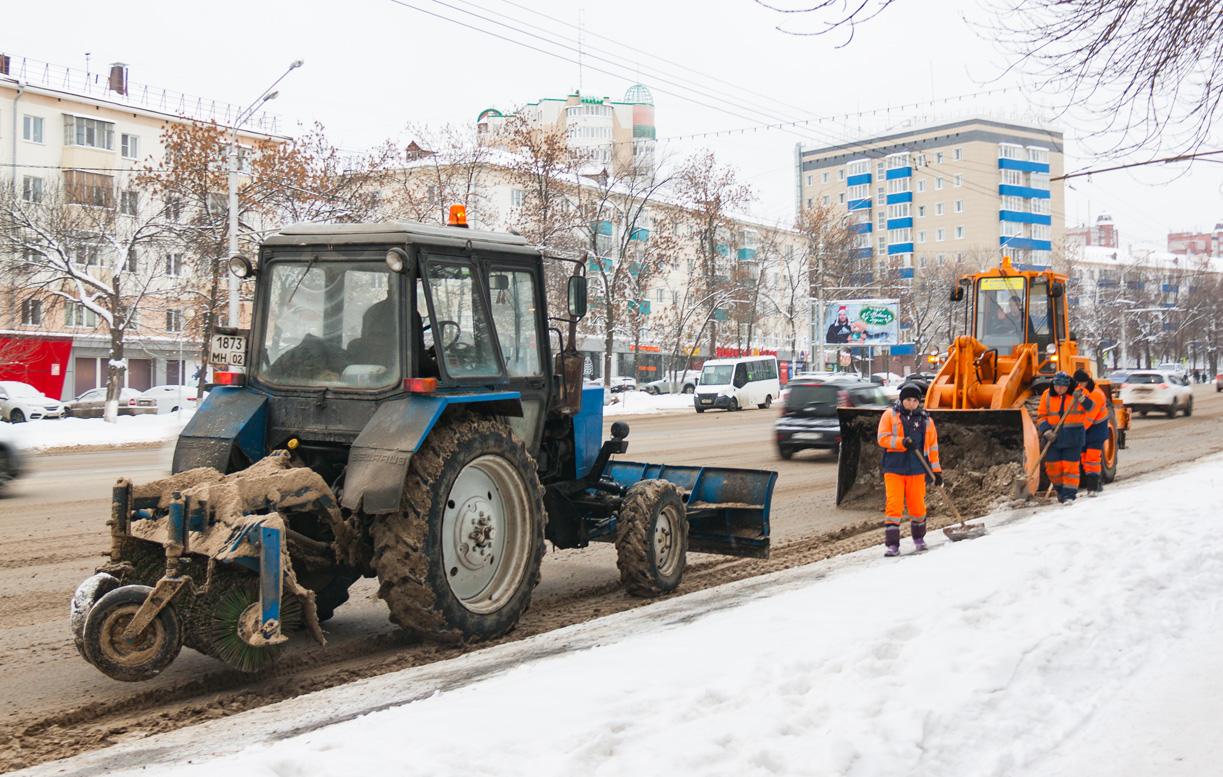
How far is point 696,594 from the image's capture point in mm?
7609

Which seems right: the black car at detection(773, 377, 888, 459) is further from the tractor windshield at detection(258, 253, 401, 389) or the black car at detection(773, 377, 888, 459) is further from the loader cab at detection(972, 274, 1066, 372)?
the tractor windshield at detection(258, 253, 401, 389)

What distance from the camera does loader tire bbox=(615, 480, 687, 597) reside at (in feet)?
23.4

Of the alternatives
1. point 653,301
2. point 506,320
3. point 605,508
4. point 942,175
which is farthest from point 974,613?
point 942,175

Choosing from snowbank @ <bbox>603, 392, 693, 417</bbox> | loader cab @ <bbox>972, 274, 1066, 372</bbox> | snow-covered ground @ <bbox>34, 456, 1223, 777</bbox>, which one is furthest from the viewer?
snowbank @ <bbox>603, 392, 693, 417</bbox>

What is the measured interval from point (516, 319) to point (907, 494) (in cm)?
479

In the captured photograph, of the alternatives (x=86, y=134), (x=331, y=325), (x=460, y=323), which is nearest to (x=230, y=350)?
(x=331, y=325)

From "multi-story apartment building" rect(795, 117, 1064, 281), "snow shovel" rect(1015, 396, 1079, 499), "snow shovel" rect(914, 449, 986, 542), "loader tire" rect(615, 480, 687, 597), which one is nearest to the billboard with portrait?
"multi-story apartment building" rect(795, 117, 1064, 281)

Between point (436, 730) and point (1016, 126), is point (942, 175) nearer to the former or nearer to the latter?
point (1016, 126)

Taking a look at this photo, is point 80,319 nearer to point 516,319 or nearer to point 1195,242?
point 516,319

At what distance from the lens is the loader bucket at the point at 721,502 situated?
788 centimetres

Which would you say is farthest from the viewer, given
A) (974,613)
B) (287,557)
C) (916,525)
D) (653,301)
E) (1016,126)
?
(1016,126)

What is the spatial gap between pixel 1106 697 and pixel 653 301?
77240mm

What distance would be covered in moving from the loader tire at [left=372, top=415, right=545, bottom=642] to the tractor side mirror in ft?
3.16

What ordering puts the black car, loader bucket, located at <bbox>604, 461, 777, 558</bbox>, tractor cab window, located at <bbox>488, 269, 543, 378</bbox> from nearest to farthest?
tractor cab window, located at <bbox>488, 269, 543, 378</bbox> < loader bucket, located at <bbox>604, 461, 777, 558</bbox> < the black car
